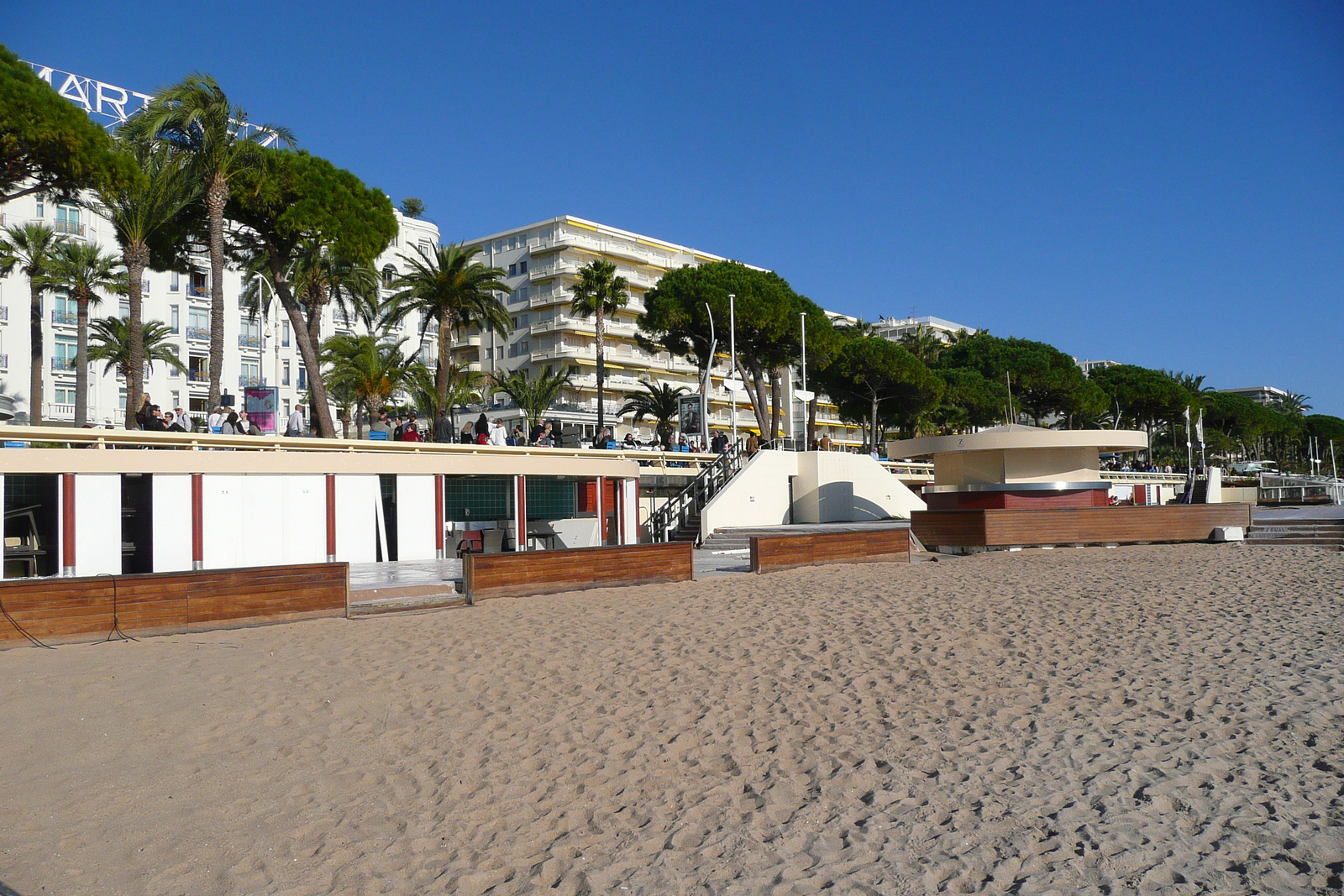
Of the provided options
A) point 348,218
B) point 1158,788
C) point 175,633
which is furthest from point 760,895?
point 348,218

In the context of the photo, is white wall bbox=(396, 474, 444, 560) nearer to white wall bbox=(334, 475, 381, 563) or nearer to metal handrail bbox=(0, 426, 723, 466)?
white wall bbox=(334, 475, 381, 563)

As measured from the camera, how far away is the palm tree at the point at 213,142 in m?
23.9

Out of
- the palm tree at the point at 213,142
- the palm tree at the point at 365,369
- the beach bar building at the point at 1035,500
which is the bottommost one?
the beach bar building at the point at 1035,500

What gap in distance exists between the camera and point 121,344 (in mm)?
43844

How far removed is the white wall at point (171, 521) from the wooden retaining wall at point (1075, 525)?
15195 millimetres

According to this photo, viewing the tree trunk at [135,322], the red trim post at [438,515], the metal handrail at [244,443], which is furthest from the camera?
the tree trunk at [135,322]

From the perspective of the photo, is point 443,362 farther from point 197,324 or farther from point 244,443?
point 197,324

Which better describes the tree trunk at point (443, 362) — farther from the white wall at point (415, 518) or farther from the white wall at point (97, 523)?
the white wall at point (97, 523)

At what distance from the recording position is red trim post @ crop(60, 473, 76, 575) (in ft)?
51.1

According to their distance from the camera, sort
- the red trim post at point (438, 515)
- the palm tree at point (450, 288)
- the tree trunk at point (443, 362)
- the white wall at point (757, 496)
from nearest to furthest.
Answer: the red trim post at point (438, 515)
the white wall at point (757, 496)
the tree trunk at point (443, 362)
the palm tree at point (450, 288)

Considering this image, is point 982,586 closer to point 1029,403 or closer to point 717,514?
point 717,514

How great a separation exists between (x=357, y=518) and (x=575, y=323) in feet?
168

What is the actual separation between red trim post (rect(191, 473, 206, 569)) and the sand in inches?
226

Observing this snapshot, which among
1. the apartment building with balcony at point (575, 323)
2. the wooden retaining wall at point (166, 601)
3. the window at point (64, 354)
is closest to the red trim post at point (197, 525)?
the wooden retaining wall at point (166, 601)
